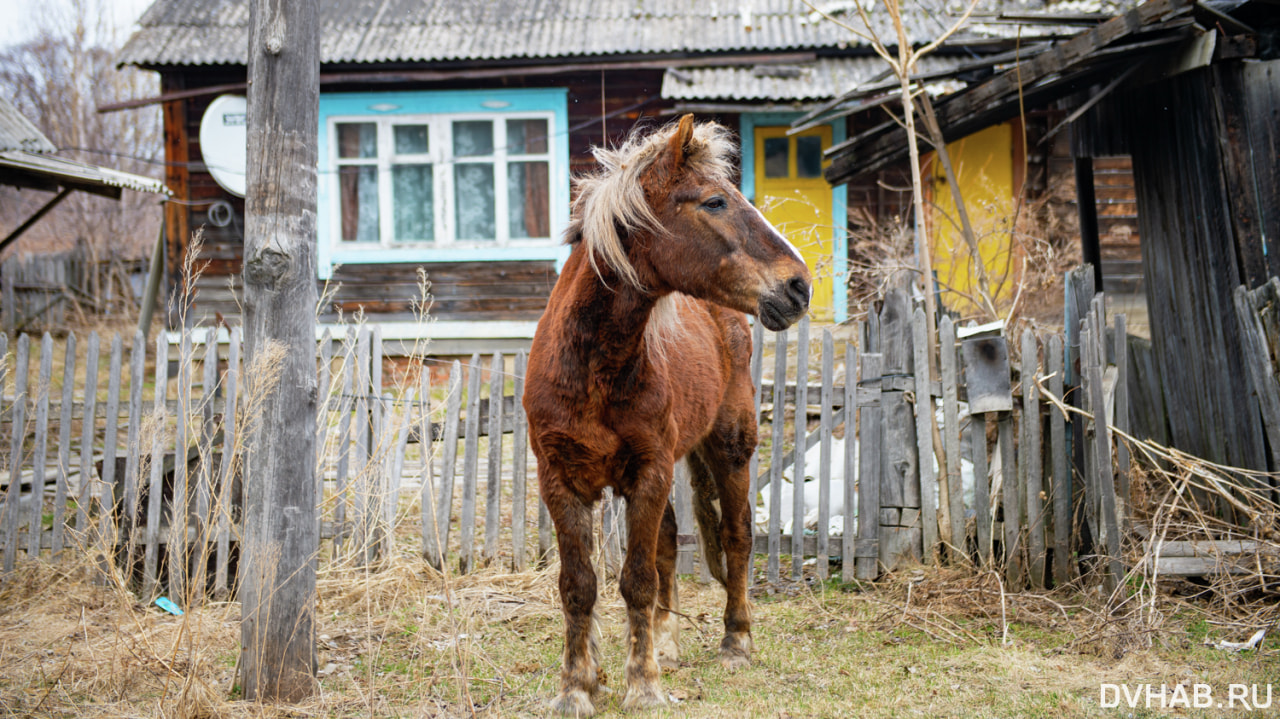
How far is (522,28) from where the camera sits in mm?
12281

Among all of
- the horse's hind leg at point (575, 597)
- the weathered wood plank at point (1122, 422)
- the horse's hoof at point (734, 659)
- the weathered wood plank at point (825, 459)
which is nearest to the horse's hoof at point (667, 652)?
the horse's hoof at point (734, 659)

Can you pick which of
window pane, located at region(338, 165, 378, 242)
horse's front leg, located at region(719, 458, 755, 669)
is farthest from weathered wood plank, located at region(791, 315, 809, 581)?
window pane, located at region(338, 165, 378, 242)

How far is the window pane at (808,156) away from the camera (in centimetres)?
1252

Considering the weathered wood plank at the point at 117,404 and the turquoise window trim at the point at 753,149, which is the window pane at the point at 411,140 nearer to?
the turquoise window trim at the point at 753,149

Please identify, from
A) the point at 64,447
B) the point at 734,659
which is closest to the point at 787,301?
the point at 734,659

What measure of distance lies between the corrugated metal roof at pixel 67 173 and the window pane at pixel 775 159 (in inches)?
324

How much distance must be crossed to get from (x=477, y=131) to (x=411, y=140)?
3.14 feet

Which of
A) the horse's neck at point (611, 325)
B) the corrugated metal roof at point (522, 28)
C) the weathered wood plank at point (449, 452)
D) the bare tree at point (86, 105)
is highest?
the bare tree at point (86, 105)

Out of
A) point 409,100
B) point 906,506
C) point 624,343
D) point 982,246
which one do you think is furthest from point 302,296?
point 982,246

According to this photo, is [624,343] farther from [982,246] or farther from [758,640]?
[982,246]

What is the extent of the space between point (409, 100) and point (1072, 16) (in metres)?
8.99

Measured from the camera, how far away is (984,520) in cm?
473

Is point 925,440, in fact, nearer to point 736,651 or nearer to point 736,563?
point 736,563

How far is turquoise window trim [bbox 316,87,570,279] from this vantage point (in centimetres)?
1198
